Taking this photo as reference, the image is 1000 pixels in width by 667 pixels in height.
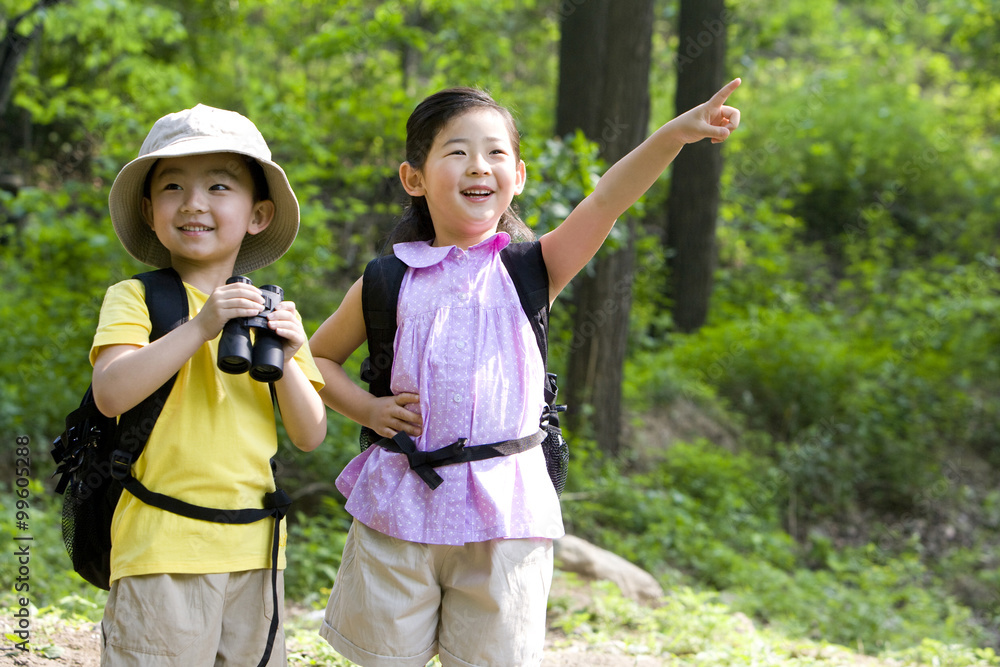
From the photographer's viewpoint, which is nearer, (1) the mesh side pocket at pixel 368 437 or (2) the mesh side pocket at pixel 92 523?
(2) the mesh side pocket at pixel 92 523

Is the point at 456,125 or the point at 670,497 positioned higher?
the point at 456,125

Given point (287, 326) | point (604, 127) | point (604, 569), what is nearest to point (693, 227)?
point (604, 127)

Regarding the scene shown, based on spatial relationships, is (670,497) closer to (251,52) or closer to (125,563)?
(125,563)

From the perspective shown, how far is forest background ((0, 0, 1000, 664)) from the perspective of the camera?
5.53 metres

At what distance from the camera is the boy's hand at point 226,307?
1.73 m

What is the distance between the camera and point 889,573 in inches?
235

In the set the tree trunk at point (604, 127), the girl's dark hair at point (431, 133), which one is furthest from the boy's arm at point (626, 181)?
the tree trunk at point (604, 127)

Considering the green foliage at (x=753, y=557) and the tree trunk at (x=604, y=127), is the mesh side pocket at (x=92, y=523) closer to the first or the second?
the green foliage at (x=753, y=557)

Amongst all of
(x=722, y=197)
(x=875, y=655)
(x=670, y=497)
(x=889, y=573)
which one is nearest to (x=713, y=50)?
(x=722, y=197)

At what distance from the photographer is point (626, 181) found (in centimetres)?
197

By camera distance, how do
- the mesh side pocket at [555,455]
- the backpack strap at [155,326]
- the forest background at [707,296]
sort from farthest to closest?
the forest background at [707,296], the mesh side pocket at [555,455], the backpack strap at [155,326]

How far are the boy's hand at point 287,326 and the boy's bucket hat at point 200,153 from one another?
0.34 metres

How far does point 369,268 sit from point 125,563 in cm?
87

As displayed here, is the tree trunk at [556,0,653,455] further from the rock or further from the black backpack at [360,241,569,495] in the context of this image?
the black backpack at [360,241,569,495]
